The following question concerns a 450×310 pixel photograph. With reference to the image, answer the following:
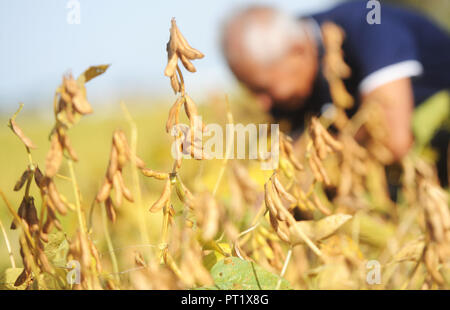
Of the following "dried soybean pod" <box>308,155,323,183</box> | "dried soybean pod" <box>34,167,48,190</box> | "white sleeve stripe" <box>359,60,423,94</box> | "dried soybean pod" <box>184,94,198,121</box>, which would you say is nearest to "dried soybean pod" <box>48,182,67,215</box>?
"dried soybean pod" <box>34,167,48,190</box>

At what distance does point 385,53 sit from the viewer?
152cm

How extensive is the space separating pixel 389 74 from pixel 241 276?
126 cm

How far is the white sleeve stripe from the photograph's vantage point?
1474 mm

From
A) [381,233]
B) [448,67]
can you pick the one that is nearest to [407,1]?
[448,67]

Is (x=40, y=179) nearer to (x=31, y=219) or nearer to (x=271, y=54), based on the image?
(x=31, y=219)

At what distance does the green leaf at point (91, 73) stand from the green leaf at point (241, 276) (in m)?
0.17

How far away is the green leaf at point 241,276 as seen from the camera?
1.23ft

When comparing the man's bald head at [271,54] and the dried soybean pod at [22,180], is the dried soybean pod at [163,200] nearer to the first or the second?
the dried soybean pod at [22,180]

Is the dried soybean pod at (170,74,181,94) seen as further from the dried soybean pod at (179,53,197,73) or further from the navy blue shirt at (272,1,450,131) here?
the navy blue shirt at (272,1,450,131)

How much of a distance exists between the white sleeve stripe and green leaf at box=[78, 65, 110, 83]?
1.27m

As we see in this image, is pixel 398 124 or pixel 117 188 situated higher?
pixel 117 188

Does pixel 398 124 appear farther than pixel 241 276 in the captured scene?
Yes

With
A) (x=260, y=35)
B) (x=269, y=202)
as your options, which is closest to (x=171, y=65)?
(x=269, y=202)
